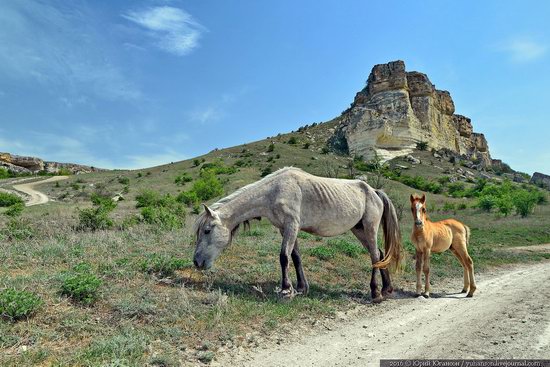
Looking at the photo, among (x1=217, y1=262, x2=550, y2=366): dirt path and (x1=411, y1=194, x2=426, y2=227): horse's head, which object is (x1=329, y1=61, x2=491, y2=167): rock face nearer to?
(x1=411, y1=194, x2=426, y2=227): horse's head

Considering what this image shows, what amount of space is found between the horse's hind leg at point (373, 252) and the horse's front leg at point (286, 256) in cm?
213

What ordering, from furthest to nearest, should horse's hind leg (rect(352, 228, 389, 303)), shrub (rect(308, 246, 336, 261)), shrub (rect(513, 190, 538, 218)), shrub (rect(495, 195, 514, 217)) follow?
shrub (rect(495, 195, 514, 217)) < shrub (rect(513, 190, 538, 218)) < shrub (rect(308, 246, 336, 261)) < horse's hind leg (rect(352, 228, 389, 303))

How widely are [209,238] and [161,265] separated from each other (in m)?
1.37

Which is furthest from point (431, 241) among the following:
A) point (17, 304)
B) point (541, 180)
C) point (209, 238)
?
point (541, 180)

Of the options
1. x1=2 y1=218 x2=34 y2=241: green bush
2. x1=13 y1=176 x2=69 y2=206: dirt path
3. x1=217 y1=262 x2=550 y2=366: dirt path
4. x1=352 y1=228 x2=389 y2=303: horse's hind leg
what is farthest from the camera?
x1=13 y1=176 x2=69 y2=206: dirt path

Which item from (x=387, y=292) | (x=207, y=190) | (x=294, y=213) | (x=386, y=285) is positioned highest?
(x=207, y=190)

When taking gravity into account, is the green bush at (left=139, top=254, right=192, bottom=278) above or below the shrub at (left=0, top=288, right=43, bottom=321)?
above

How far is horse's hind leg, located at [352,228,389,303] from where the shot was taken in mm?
8085

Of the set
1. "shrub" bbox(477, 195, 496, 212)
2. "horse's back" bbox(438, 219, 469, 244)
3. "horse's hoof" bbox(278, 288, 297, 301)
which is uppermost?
"shrub" bbox(477, 195, 496, 212)

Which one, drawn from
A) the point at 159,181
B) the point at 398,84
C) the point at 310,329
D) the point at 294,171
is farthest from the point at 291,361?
the point at 398,84

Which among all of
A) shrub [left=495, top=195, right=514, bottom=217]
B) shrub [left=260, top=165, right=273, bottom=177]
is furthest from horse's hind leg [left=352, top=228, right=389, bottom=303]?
shrub [left=260, top=165, right=273, bottom=177]

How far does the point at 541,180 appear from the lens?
275 ft

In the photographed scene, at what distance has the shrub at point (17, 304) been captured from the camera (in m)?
4.75

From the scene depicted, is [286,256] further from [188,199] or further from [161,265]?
[188,199]
